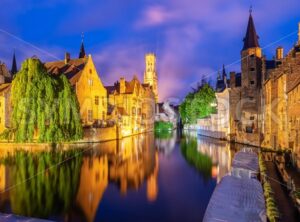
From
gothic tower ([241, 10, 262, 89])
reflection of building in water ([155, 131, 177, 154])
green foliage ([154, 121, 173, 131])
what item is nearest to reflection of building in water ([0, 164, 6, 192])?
reflection of building in water ([155, 131, 177, 154])

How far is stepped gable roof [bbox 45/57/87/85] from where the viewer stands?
42.2 metres

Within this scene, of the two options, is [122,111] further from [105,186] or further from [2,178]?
[105,186]

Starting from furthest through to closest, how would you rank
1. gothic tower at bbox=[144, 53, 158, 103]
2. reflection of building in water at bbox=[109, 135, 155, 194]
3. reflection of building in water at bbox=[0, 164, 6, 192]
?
1. gothic tower at bbox=[144, 53, 158, 103]
2. reflection of building in water at bbox=[109, 135, 155, 194]
3. reflection of building in water at bbox=[0, 164, 6, 192]

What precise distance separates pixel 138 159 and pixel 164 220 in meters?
14.9

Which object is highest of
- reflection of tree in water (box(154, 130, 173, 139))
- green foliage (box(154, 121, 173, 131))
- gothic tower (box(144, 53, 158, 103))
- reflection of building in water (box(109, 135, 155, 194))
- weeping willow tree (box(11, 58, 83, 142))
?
gothic tower (box(144, 53, 158, 103))

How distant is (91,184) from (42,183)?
2.81 m

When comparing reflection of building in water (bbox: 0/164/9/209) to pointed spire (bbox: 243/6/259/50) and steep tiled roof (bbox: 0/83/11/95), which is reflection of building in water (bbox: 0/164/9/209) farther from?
pointed spire (bbox: 243/6/259/50)

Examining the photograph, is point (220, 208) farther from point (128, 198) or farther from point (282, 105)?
point (282, 105)

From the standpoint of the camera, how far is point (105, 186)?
53.9 ft

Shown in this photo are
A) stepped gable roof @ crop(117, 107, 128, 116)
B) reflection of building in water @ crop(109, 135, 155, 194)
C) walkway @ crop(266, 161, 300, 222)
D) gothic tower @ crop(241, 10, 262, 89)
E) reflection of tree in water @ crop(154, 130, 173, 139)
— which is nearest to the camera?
walkway @ crop(266, 161, 300, 222)

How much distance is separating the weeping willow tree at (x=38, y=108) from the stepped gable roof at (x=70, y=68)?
1010 centimetres

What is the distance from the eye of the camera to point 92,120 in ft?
143

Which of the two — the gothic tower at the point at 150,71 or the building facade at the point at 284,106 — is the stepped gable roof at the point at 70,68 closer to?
the building facade at the point at 284,106

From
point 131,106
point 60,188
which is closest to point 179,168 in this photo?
point 60,188
